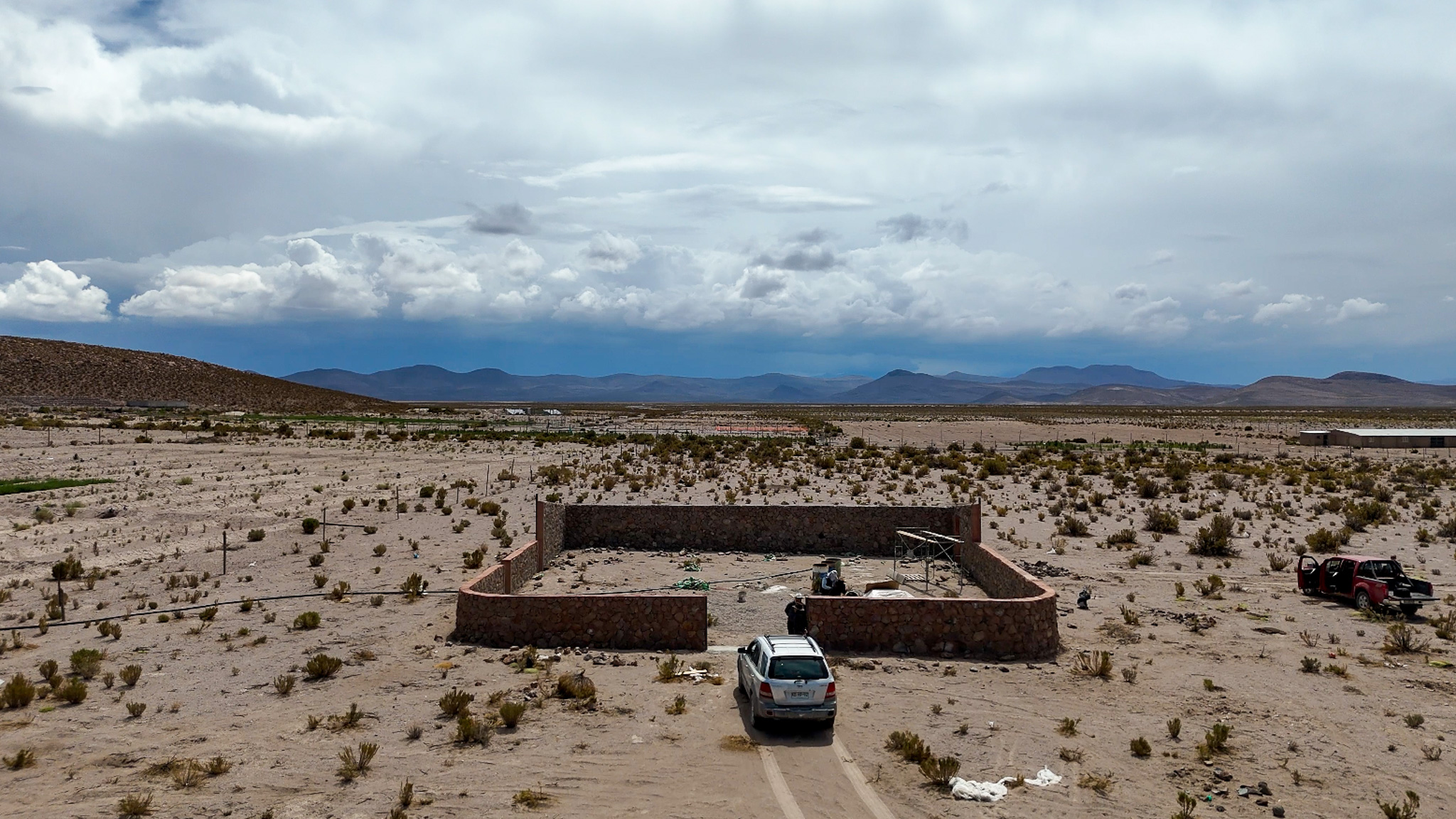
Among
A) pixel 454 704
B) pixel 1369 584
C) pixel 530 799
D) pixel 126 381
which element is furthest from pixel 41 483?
pixel 126 381

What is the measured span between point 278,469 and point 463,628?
34.6 m

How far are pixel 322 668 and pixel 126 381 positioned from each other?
116913 mm

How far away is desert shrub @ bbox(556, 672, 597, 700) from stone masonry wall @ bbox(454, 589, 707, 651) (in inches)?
96.6

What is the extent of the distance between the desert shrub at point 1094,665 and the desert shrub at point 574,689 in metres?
8.65

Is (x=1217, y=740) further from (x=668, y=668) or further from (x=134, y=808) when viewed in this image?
(x=134, y=808)

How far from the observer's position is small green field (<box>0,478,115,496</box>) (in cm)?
3438

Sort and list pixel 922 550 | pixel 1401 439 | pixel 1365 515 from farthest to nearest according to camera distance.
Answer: pixel 1401 439, pixel 1365 515, pixel 922 550

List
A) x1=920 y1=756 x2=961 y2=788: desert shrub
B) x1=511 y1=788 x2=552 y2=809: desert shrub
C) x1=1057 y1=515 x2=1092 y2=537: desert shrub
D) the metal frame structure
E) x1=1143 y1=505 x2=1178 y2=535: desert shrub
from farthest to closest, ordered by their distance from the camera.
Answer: x1=1143 y1=505 x2=1178 y2=535: desert shrub, x1=1057 y1=515 x2=1092 y2=537: desert shrub, the metal frame structure, x1=920 y1=756 x2=961 y2=788: desert shrub, x1=511 y1=788 x2=552 y2=809: desert shrub

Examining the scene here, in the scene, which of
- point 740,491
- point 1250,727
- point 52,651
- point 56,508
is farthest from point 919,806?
point 56,508

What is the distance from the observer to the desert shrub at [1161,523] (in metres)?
30.3

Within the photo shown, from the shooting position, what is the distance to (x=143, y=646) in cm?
1617

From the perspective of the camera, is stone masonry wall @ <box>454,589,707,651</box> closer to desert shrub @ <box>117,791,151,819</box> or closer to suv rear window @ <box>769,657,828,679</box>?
suv rear window @ <box>769,657,828,679</box>

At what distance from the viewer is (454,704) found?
13.1 m

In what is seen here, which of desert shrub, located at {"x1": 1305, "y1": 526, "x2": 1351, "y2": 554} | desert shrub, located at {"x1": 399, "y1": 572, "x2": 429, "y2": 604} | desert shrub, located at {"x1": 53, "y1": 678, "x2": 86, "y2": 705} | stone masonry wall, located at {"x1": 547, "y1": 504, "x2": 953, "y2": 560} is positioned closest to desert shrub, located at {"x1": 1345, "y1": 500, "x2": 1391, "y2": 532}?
desert shrub, located at {"x1": 1305, "y1": 526, "x2": 1351, "y2": 554}
